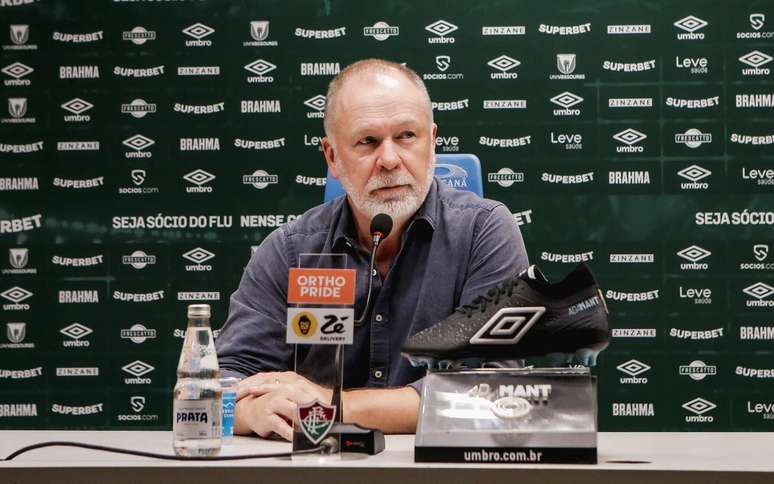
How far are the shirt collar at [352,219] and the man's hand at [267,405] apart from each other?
1.62 feet

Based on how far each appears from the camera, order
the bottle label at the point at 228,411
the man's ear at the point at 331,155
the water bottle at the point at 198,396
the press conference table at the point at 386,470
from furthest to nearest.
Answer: the man's ear at the point at 331,155, the bottle label at the point at 228,411, the water bottle at the point at 198,396, the press conference table at the point at 386,470

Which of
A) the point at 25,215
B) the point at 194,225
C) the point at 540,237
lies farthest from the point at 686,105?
the point at 25,215

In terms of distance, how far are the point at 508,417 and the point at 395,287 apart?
0.83 m

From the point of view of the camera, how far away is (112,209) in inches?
182

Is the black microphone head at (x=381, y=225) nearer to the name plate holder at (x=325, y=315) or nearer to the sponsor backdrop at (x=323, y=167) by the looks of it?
the name plate holder at (x=325, y=315)

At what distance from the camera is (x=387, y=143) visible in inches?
74.7

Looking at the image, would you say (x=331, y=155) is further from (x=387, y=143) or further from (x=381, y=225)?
(x=381, y=225)

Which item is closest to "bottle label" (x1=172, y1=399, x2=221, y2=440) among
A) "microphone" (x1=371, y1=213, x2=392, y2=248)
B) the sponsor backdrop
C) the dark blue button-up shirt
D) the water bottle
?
the water bottle

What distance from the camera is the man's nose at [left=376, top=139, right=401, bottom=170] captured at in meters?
1.90

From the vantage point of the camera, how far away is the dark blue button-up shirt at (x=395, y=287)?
1.82m

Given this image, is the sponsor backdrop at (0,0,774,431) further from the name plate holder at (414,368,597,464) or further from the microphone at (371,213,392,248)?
the name plate holder at (414,368,597,464)

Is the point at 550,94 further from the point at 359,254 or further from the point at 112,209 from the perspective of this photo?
the point at 359,254

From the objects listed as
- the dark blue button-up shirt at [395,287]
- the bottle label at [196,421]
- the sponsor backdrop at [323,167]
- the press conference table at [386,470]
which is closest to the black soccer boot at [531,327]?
the press conference table at [386,470]

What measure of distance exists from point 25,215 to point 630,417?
323cm
